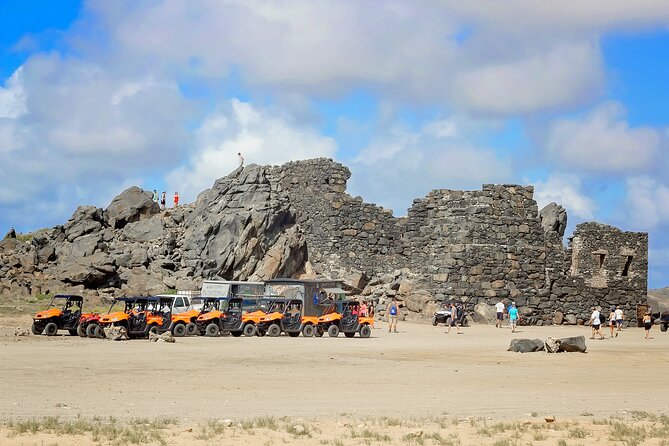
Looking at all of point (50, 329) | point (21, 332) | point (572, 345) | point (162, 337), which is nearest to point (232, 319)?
point (162, 337)

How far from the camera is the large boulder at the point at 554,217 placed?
54.3 m

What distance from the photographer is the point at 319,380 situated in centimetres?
1975

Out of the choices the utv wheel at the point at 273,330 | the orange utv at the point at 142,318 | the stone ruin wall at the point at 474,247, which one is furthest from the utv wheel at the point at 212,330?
the stone ruin wall at the point at 474,247

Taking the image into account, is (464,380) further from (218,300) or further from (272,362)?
(218,300)

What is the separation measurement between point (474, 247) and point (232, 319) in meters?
14.0

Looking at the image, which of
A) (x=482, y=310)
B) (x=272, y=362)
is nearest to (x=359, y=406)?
(x=272, y=362)

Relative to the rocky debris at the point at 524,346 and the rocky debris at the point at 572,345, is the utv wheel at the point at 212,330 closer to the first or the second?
the rocky debris at the point at 524,346

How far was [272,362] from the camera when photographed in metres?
23.1

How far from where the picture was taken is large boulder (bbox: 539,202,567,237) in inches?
2140

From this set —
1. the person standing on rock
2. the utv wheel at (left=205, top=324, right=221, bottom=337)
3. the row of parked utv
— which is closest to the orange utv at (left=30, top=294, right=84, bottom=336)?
the row of parked utv

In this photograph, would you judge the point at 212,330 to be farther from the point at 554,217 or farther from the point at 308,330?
the point at 554,217

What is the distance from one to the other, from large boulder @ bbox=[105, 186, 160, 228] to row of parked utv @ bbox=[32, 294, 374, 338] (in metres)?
14.3

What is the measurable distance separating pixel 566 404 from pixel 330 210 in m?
28.1

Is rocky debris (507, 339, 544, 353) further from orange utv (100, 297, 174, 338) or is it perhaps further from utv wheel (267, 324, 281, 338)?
orange utv (100, 297, 174, 338)
